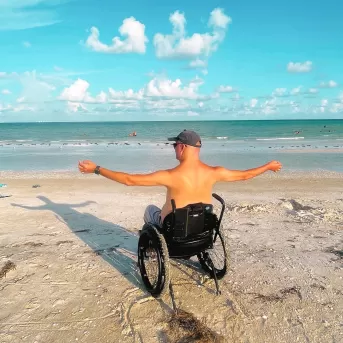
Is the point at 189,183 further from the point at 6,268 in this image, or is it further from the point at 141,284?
the point at 6,268

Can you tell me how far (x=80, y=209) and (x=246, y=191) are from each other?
571 cm

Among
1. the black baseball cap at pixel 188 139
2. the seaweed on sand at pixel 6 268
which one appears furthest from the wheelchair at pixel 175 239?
the seaweed on sand at pixel 6 268

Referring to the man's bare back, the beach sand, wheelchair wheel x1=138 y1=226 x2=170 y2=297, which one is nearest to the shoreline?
the beach sand

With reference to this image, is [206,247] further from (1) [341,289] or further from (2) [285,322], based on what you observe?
(1) [341,289]

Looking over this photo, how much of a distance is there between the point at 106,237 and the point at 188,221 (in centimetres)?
333

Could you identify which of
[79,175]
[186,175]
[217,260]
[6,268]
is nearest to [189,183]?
[186,175]

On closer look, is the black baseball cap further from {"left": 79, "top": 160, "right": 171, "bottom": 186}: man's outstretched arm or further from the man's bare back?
{"left": 79, "top": 160, "right": 171, "bottom": 186}: man's outstretched arm

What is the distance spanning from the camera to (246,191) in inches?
466

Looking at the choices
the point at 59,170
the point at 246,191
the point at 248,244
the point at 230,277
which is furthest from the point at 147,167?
the point at 230,277

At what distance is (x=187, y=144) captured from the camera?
13.4 ft

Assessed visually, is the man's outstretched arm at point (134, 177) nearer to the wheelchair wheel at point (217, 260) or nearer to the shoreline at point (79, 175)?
the wheelchair wheel at point (217, 260)

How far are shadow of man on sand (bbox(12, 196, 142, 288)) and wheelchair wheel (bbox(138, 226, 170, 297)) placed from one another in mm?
296

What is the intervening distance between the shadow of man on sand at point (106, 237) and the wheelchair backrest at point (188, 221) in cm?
122

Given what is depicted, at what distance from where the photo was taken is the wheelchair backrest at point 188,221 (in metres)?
3.90
